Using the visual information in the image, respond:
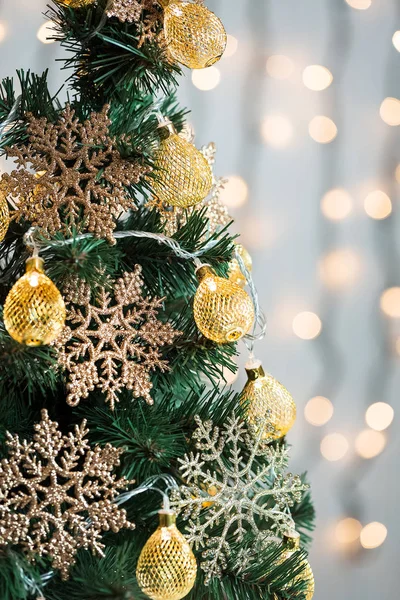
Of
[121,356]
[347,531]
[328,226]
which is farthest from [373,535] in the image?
[121,356]

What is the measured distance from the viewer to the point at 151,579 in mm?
464

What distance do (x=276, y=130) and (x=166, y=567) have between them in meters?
0.80

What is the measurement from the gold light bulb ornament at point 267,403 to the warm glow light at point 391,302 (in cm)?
52

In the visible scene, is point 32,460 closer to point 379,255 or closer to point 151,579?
Answer: point 151,579

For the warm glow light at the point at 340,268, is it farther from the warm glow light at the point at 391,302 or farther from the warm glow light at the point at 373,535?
the warm glow light at the point at 373,535

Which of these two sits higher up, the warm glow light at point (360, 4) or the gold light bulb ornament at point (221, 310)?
the warm glow light at point (360, 4)

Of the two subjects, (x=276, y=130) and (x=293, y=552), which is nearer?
(x=293, y=552)

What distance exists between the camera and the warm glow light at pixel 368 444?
1087mm

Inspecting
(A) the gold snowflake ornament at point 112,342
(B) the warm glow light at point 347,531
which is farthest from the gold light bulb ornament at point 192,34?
(B) the warm glow light at point 347,531

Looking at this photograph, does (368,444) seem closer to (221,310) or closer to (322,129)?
(322,129)

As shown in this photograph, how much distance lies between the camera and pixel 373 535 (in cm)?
108

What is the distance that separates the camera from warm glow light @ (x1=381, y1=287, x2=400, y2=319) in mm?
1090

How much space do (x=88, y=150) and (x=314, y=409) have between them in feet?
2.29

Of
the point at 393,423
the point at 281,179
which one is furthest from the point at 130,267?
the point at 393,423
